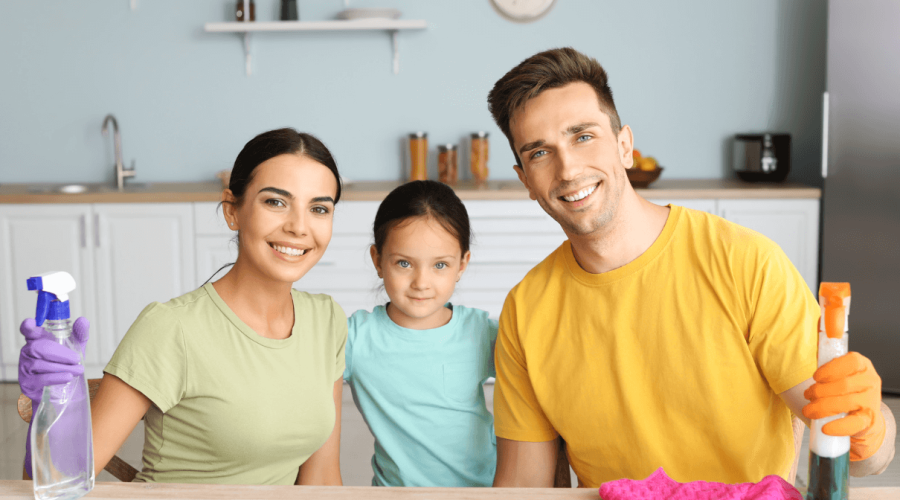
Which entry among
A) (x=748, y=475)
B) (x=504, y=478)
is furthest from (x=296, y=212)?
(x=748, y=475)

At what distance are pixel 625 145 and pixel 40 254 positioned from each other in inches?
118

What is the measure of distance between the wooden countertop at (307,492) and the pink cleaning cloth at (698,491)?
6cm

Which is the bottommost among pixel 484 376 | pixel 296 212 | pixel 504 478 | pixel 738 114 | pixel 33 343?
pixel 504 478

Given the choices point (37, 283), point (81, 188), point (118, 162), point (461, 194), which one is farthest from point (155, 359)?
point (81, 188)

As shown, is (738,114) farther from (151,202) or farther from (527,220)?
(151,202)

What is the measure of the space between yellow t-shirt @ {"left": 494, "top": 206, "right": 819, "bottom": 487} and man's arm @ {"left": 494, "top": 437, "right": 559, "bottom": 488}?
20 millimetres

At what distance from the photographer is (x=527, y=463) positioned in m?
1.38

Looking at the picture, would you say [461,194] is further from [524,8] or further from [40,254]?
[40,254]

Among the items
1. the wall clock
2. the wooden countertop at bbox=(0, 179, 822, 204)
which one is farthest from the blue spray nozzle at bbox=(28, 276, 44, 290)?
the wall clock

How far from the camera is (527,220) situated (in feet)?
11.2

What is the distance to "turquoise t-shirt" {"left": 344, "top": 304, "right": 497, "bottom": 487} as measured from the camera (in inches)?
59.1

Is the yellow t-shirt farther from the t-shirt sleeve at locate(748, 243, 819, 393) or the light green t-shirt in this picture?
the light green t-shirt

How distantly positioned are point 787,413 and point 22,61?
403cm

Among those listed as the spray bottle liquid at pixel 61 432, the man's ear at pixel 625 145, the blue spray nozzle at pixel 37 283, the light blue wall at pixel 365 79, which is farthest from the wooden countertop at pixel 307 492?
the light blue wall at pixel 365 79
